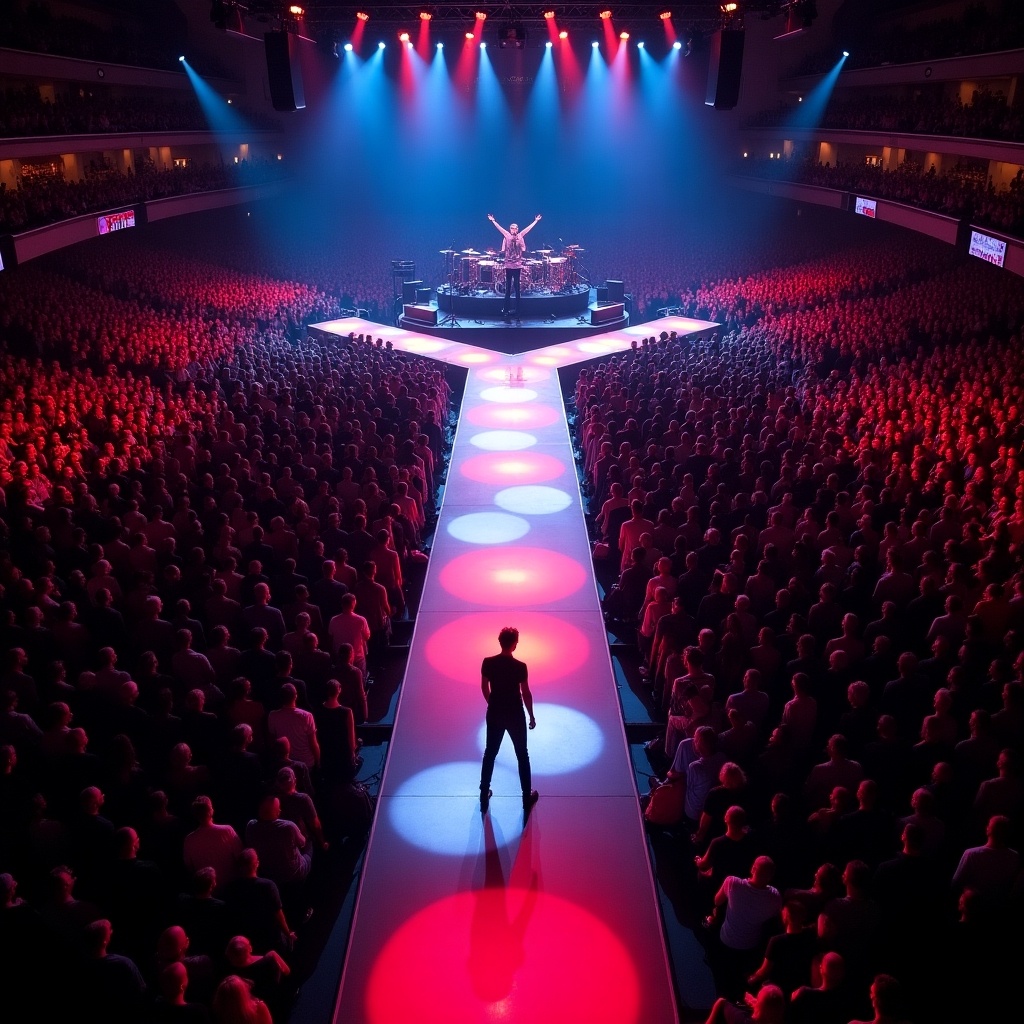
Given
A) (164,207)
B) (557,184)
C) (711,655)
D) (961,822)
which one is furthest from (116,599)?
(557,184)

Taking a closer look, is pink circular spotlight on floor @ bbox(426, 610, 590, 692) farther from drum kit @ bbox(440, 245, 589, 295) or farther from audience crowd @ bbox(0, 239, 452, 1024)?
drum kit @ bbox(440, 245, 589, 295)

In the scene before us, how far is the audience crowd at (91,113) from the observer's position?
18109mm

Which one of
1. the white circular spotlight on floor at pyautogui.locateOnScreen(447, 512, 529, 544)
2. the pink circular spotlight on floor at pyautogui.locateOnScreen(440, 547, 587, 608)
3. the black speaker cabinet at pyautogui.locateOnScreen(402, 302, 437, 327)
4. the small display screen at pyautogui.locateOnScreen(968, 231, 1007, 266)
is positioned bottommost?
the black speaker cabinet at pyautogui.locateOnScreen(402, 302, 437, 327)

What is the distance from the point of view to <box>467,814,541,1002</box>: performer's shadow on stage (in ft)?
16.9

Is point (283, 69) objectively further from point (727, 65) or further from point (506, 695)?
point (506, 695)

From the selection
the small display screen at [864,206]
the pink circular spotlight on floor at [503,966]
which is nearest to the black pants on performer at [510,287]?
the small display screen at [864,206]

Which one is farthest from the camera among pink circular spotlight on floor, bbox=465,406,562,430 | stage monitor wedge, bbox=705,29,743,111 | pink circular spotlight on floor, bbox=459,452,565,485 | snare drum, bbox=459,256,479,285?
snare drum, bbox=459,256,479,285

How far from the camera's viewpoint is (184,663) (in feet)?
21.9

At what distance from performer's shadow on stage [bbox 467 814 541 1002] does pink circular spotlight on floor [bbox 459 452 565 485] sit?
24.9 ft

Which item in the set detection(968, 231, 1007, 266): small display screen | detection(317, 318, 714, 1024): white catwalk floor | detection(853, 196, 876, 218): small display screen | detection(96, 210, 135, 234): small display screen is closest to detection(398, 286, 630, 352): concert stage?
detection(853, 196, 876, 218): small display screen

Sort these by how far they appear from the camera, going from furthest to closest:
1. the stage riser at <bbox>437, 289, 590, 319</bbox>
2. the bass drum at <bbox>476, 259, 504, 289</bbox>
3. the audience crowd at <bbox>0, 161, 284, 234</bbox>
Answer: the bass drum at <bbox>476, 259, 504, 289</bbox> < the stage riser at <bbox>437, 289, 590, 319</bbox> < the audience crowd at <bbox>0, 161, 284, 234</bbox>

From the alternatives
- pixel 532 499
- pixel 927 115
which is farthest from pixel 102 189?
pixel 927 115

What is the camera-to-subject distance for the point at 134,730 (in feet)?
19.7

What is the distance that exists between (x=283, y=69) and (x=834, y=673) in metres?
16.0
